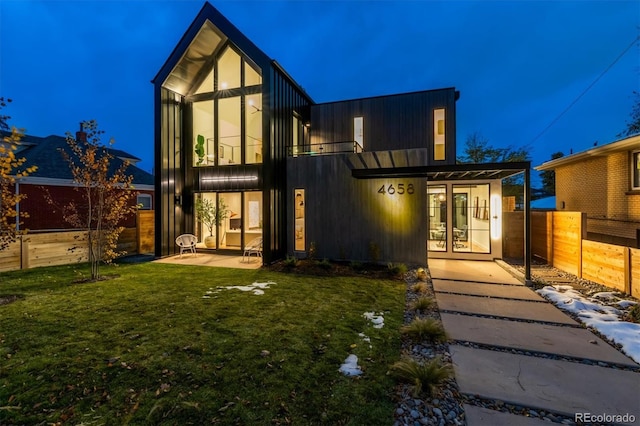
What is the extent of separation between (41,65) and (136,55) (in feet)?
101

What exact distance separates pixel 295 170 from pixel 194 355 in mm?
7315

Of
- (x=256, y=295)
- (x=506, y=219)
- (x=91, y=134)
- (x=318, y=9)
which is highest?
(x=318, y=9)

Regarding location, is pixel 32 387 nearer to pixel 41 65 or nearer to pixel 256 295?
pixel 256 295

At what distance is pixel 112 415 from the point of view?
2248mm

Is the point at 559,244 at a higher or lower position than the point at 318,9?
lower

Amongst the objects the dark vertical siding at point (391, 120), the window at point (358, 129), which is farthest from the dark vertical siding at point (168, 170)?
the window at point (358, 129)

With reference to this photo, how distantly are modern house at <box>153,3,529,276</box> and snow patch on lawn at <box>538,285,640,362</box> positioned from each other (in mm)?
3297

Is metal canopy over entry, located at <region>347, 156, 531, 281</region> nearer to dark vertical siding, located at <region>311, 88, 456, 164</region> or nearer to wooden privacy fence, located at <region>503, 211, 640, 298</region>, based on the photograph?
wooden privacy fence, located at <region>503, 211, 640, 298</region>

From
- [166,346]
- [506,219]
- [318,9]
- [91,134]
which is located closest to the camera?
[166,346]

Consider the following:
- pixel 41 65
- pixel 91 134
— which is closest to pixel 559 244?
pixel 91 134

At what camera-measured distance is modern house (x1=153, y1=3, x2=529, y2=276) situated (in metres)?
8.67

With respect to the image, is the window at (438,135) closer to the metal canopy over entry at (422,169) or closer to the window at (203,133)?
the metal canopy over entry at (422,169)

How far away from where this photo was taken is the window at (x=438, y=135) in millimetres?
11180

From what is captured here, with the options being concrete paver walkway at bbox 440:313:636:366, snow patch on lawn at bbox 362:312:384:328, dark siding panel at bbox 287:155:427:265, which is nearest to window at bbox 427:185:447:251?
dark siding panel at bbox 287:155:427:265
